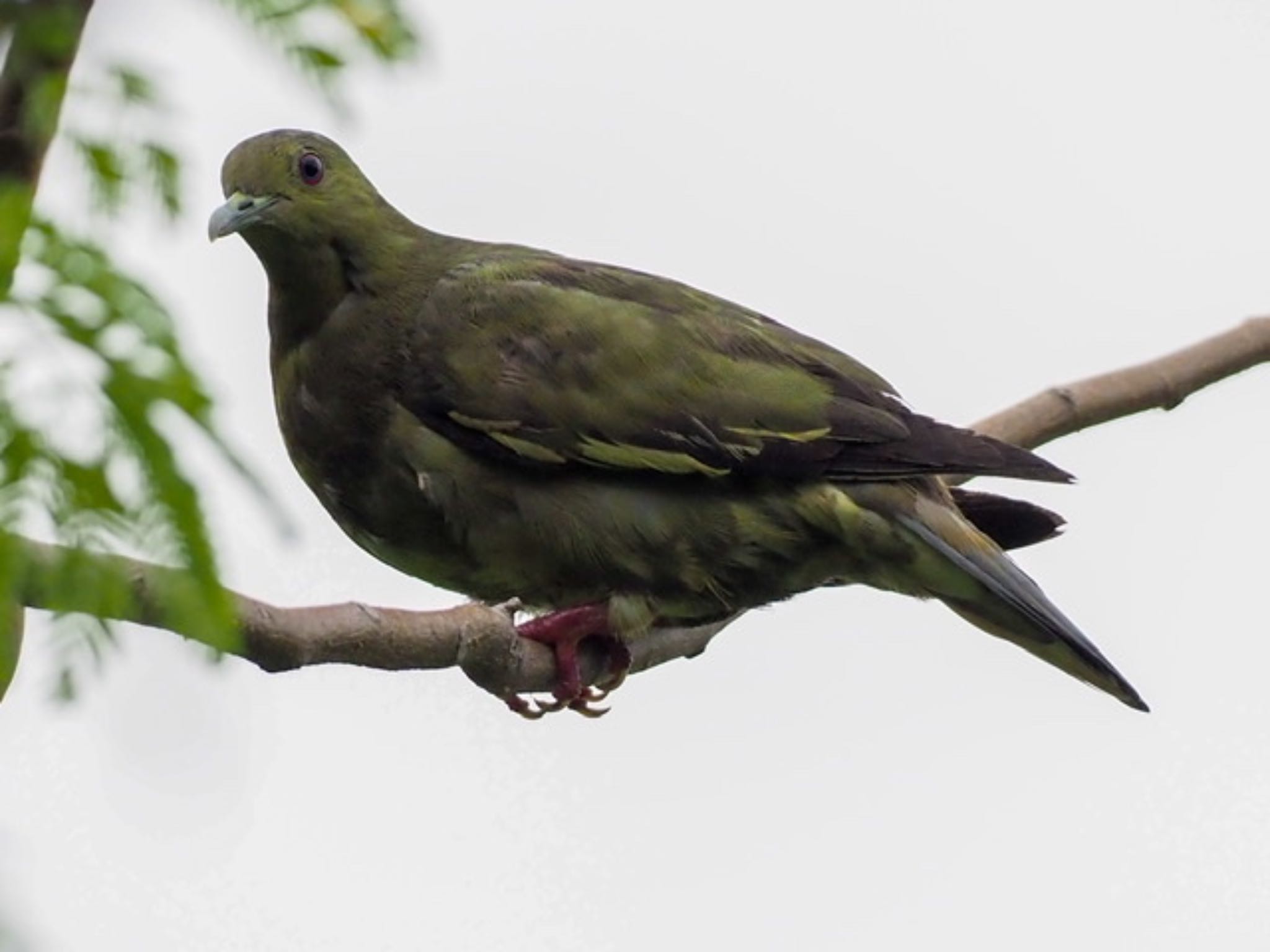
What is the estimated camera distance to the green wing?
5445 mm

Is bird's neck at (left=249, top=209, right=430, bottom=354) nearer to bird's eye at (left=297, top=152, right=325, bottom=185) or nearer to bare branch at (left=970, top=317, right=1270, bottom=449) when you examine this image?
bird's eye at (left=297, top=152, right=325, bottom=185)

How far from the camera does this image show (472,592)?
569 cm

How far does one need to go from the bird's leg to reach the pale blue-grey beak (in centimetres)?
116

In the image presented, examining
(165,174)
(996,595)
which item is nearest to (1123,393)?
(996,595)

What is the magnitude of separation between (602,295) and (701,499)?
2.07 feet

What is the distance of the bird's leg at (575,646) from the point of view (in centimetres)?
520

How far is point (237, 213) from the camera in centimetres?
549

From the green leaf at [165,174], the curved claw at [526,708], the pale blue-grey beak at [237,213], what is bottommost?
the curved claw at [526,708]

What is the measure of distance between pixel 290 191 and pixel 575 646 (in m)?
1.35

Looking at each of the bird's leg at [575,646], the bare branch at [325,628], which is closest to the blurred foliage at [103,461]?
the bare branch at [325,628]

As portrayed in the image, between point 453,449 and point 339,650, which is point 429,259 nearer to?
point 453,449

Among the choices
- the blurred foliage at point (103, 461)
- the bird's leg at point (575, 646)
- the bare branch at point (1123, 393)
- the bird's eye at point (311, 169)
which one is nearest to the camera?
the blurred foliage at point (103, 461)

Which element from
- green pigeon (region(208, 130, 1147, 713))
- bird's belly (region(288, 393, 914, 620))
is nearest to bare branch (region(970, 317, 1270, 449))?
green pigeon (region(208, 130, 1147, 713))

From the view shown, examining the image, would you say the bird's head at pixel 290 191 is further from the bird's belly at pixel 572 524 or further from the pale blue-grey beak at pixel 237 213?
the bird's belly at pixel 572 524
